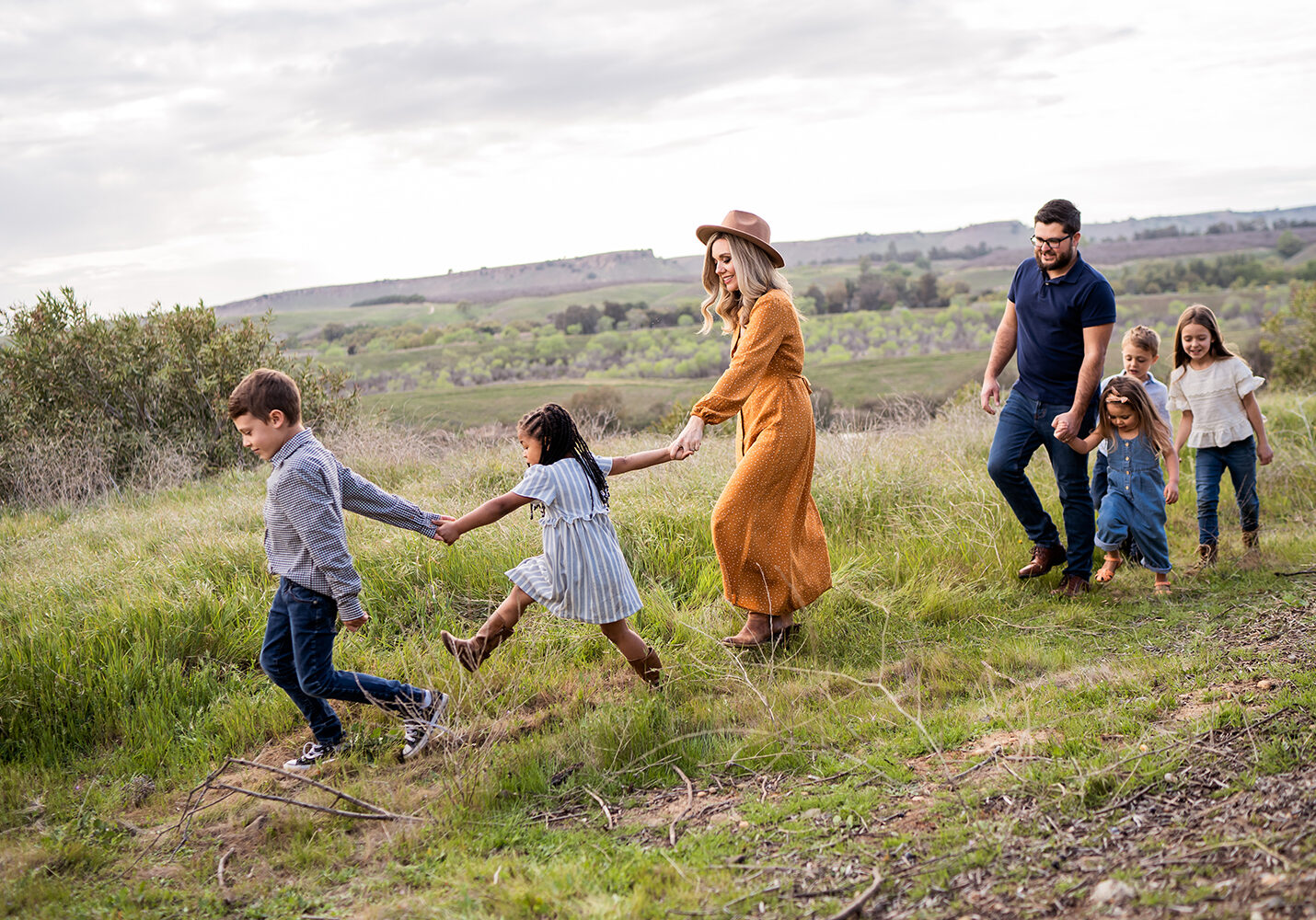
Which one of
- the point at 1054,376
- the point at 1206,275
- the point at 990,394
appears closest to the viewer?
the point at 1054,376

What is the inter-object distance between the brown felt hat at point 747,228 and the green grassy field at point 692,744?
216 centimetres

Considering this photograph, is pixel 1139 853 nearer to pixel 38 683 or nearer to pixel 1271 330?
pixel 38 683

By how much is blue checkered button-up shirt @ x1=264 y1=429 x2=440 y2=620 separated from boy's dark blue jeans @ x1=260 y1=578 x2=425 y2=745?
3.9 inches

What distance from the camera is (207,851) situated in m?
3.52

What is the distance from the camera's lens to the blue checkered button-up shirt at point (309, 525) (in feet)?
12.6

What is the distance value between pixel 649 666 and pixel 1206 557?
4308 millimetres

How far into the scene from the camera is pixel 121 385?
48.6 ft

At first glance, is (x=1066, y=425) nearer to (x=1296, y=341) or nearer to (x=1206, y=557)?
(x=1206, y=557)

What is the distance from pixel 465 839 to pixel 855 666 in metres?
2.37

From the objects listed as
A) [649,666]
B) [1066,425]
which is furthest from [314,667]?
[1066,425]

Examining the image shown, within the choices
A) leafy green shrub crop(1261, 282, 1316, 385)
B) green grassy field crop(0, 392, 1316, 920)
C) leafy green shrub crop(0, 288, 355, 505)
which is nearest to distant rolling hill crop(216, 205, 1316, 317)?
leafy green shrub crop(1261, 282, 1316, 385)

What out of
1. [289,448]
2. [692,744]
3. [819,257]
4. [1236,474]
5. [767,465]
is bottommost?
[692,744]

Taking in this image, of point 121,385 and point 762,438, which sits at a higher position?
point 121,385

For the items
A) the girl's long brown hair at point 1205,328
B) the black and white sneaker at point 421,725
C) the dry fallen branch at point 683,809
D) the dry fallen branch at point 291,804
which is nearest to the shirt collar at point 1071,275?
the girl's long brown hair at point 1205,328
